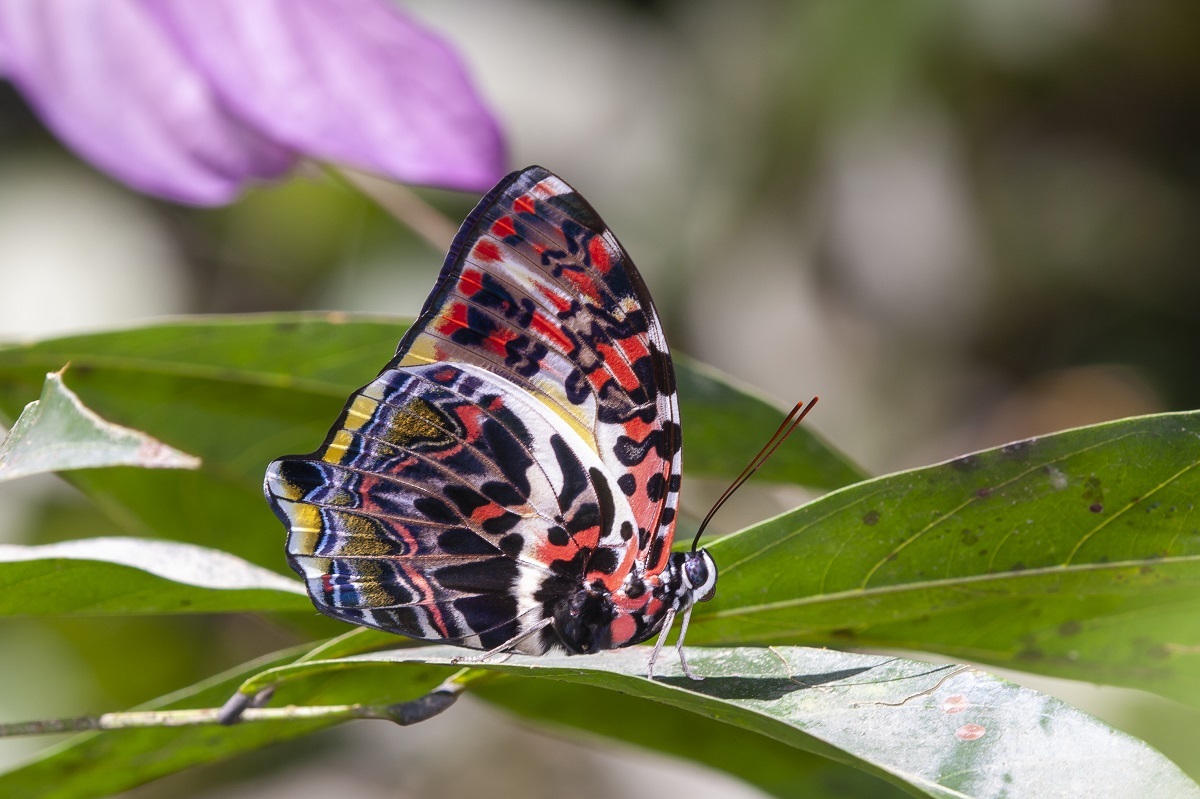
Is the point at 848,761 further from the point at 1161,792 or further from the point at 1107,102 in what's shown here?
the point at 1107,102

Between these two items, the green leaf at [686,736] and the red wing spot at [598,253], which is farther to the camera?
the green leaf at [686,736]

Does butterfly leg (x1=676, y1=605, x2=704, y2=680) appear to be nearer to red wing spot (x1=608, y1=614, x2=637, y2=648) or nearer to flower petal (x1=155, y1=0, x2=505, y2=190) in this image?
red wing spot (x1=608, y1=614, x2=637, y2=648)

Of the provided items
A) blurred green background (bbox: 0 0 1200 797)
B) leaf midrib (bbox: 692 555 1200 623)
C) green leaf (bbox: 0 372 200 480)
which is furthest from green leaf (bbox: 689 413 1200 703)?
blurred green background (bbox: 0 0 1200 797)

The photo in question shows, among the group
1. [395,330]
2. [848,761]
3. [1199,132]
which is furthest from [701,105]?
[848,761]

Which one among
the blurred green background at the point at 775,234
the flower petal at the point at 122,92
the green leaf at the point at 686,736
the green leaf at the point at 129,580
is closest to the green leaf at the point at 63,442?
the green leaf at the point at 129,580

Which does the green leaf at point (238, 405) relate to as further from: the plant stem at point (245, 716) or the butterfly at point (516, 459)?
the plant stem at point (245, 716)

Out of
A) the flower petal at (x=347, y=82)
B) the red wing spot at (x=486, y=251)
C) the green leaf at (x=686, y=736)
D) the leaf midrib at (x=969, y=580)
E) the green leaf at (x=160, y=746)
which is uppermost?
the flower petal at (x=347, y=82)

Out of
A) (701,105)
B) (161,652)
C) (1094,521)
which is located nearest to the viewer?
(1094,521)

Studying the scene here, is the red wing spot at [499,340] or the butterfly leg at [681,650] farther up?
the red wing spot at [499,340]
